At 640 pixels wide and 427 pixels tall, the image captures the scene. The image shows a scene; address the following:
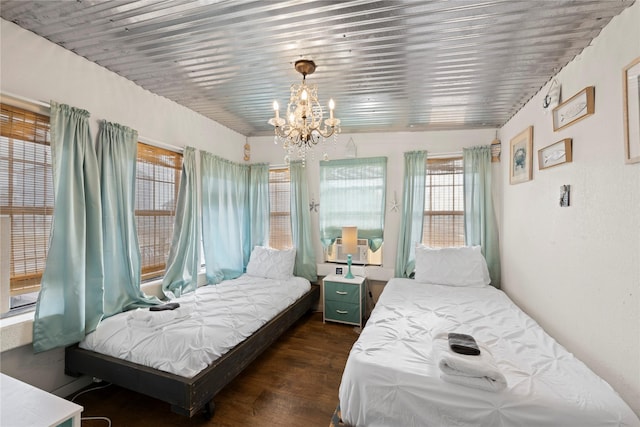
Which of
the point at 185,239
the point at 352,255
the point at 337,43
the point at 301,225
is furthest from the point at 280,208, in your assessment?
the point at 337,43

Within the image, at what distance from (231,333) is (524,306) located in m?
2.60

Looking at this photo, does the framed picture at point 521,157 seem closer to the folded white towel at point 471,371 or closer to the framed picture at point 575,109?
the framed picture at point 575,109

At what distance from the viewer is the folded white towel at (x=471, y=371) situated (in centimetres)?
125

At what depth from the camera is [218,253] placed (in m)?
3.39

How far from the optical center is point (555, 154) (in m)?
2.02

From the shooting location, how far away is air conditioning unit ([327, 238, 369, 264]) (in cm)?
362

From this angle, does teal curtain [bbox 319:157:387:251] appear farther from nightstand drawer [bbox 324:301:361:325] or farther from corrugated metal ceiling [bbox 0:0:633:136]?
corrugated metal ceiling [bbox 0:0:633:136]

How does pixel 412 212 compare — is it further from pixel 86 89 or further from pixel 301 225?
pixel 86 89

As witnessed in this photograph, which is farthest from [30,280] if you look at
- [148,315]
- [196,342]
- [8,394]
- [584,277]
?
[584,277]

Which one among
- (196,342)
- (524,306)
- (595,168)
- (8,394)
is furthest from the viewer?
(524,306)

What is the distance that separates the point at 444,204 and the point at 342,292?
65.5 inches

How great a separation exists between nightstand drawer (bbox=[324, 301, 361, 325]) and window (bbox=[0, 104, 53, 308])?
2.61 m

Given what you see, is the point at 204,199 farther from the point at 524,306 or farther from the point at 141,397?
the point at 524,306

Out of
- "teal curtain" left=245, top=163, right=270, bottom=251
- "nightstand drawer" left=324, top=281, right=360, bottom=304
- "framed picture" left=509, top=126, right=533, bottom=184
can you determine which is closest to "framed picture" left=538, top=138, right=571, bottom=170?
"framed picture" left=509, top=126, right=533, bottom=184
